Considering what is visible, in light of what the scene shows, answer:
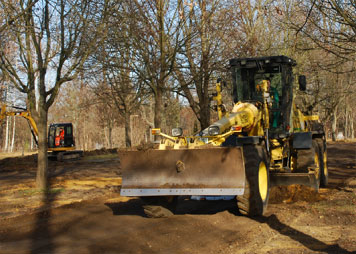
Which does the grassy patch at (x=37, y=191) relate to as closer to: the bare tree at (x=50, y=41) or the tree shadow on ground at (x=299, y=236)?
the bare tree at (x=50, y=41)

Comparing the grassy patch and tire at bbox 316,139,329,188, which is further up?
tire at bbox 316,139,329,188

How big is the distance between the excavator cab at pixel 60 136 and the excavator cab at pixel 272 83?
19842mm

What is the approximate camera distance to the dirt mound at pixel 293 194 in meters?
9.70

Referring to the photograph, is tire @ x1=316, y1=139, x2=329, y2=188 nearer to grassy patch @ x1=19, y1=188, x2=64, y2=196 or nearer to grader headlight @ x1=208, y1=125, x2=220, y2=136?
grader headlight @ x1=208, y1=125, x2=220, y2=136

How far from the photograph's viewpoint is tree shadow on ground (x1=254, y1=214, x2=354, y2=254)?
582cm

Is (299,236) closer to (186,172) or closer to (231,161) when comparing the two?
(231,161)

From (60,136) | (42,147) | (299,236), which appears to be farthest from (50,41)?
(60,136)

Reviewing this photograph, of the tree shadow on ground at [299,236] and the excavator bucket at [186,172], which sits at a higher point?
the excavator bucket at [186,172]

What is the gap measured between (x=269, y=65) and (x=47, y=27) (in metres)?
6.31

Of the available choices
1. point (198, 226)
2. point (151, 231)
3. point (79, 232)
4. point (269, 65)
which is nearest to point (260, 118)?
point (269, 65)

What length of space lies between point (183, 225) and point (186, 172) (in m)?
0.95

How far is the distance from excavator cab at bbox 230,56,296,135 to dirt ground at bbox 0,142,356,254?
68.9 inches

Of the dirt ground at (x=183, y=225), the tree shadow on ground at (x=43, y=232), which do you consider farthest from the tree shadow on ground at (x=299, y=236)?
the tree shadow on ground at (x=43, y=232)

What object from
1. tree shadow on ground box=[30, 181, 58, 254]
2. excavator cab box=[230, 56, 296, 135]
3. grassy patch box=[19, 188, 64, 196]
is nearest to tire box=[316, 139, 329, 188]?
excavator cab box=[230, 56, 296, 135]
